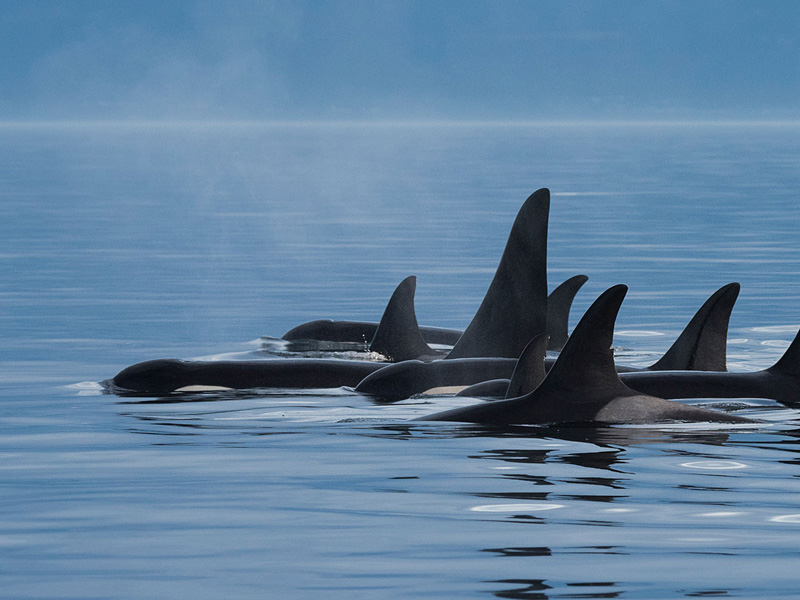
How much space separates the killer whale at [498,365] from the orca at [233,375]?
0.68 m

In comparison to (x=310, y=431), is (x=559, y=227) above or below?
above

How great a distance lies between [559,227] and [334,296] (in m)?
17.0

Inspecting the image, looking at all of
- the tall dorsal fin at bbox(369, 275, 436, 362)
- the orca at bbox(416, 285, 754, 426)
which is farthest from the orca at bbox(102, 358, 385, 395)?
the orca at bbox(416, 285, 754, 426)

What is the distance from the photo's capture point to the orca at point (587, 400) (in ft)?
34.5

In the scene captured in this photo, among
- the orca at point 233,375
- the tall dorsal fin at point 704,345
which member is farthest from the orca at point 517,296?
the tall dorsal fin at point 704,345

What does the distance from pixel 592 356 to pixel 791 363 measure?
2957mm

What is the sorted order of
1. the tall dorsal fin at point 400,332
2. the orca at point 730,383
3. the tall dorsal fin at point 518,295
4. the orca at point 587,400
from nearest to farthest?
1. the orca at point 587,400
2. the orca at point 730,383
3. the tall dorsal fin at point 518,295
4. the tall dorsal fin at point 400,332

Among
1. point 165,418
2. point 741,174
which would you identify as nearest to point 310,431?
point 165,418

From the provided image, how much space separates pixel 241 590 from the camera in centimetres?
682

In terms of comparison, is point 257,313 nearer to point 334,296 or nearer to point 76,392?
point 334,296

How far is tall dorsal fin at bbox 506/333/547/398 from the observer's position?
1153 cm

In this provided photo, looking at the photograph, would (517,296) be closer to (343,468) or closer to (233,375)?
(233,375)

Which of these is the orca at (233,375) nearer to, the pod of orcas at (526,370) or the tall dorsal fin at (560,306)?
the pod of orcas at (526,370)

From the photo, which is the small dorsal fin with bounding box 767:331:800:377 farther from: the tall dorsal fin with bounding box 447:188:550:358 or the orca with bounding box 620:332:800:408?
the tall dorsal fin with bounding box 447:188:550:358
